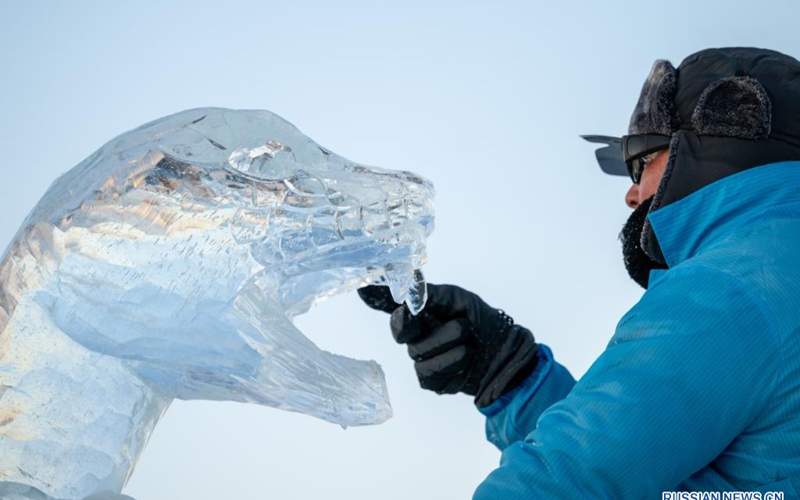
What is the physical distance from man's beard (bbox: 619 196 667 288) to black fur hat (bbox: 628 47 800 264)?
237mm

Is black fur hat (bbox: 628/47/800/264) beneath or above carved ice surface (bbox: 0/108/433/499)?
above

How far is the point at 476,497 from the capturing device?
1961 mm

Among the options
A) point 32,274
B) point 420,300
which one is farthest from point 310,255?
point 32,274

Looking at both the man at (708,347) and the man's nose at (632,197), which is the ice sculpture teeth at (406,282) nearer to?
the man at (708,347)

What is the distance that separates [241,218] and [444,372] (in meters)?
1.66

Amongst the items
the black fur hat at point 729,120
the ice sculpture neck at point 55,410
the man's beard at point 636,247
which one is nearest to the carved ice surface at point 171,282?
the ice sculpture neck at point 55,410

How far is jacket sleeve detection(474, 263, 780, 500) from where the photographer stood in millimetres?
1892

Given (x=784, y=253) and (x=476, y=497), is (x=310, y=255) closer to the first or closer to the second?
(x=476, y=497)

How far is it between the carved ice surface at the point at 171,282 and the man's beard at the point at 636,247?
117 cm

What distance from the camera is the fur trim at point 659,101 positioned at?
2.84m

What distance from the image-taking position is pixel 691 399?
192 centimetres

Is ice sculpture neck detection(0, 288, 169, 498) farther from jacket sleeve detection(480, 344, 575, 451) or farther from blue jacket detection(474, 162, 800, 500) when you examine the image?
jacket sleeve detection(480, 344, 575, 451)

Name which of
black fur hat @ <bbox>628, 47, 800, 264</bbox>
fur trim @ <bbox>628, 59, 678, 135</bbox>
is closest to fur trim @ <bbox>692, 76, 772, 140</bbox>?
black fur hat @ <bbox>628, 47, 800, 264</bbox>

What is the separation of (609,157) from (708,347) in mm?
2160
